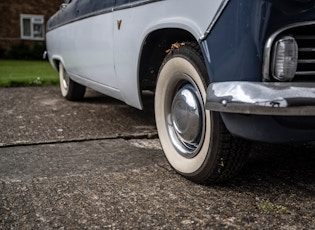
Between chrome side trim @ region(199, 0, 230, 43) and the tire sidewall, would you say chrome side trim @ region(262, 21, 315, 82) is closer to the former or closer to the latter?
chrome side trim @ region(199, 0, 230, 43)

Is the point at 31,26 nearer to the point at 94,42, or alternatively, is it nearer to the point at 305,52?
the point at 94,42

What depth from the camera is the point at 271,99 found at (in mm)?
1792

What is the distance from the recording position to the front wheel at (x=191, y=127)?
2.19 metres

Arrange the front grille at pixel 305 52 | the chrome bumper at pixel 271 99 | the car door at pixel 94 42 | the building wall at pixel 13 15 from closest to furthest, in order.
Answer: the chrome bumper at pixel 271 99 → the front grille at pixel 305 52 → the car door at pixel 94 42 → the building wall at pixel 13 15

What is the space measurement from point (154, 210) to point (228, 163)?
479 millimetres

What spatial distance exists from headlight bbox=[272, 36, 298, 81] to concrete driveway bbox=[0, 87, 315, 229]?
0.69 meters

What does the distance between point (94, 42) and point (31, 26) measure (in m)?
17.4

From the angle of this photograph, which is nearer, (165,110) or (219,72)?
(219,72)

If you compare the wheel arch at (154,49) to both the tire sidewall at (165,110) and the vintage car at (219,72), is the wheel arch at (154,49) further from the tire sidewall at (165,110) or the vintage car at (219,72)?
the tire sidewall at (165,110)

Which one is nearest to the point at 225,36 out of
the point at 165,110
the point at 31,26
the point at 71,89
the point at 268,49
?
the point at 268,49

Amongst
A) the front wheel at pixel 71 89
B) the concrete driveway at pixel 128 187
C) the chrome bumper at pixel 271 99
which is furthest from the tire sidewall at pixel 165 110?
the front wheel at pixel 71 89

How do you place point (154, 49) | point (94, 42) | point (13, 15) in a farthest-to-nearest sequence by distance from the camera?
point (13, 15) → point (94, 42) → point (154, 49)

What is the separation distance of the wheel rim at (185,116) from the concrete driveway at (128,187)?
0.21m

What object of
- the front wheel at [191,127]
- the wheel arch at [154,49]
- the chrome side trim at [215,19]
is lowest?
the front wheel at [191,127]
